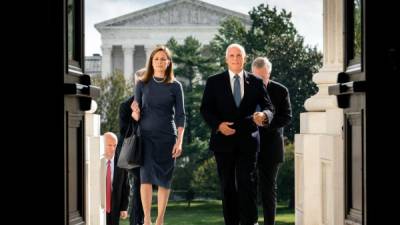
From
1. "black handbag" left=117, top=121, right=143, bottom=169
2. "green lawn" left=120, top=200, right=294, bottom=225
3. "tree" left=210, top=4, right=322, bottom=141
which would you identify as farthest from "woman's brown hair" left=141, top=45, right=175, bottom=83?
"tree" left=210, top=4, right=322, bottom=141

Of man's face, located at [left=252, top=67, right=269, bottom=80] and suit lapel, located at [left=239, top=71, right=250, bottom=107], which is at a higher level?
man's face, located at [left=252, top=67, right=269, bottom=80]

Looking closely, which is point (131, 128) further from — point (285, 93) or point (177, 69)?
point (177, 69)

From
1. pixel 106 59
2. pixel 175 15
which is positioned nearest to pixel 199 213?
pixel 106 59

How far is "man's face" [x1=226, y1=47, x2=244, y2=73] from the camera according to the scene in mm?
10977

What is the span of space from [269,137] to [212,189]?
46407mm

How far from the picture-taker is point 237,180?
35.2ft

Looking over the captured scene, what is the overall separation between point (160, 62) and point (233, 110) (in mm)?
1049

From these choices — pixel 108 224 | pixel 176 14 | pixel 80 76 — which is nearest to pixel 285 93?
pixel 108 224

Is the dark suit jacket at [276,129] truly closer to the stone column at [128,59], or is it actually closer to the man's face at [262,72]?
the man's face at [262,72]

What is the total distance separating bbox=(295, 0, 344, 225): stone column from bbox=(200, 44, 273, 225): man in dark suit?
3.55ft

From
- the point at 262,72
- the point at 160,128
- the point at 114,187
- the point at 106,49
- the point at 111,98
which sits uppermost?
the point at 106,49

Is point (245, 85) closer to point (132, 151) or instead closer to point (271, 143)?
point (271, 143)

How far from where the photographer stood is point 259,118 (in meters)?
10.8

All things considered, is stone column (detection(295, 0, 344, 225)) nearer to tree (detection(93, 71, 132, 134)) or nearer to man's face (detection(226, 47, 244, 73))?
man's face (detection(226, 47, 244, 73))
